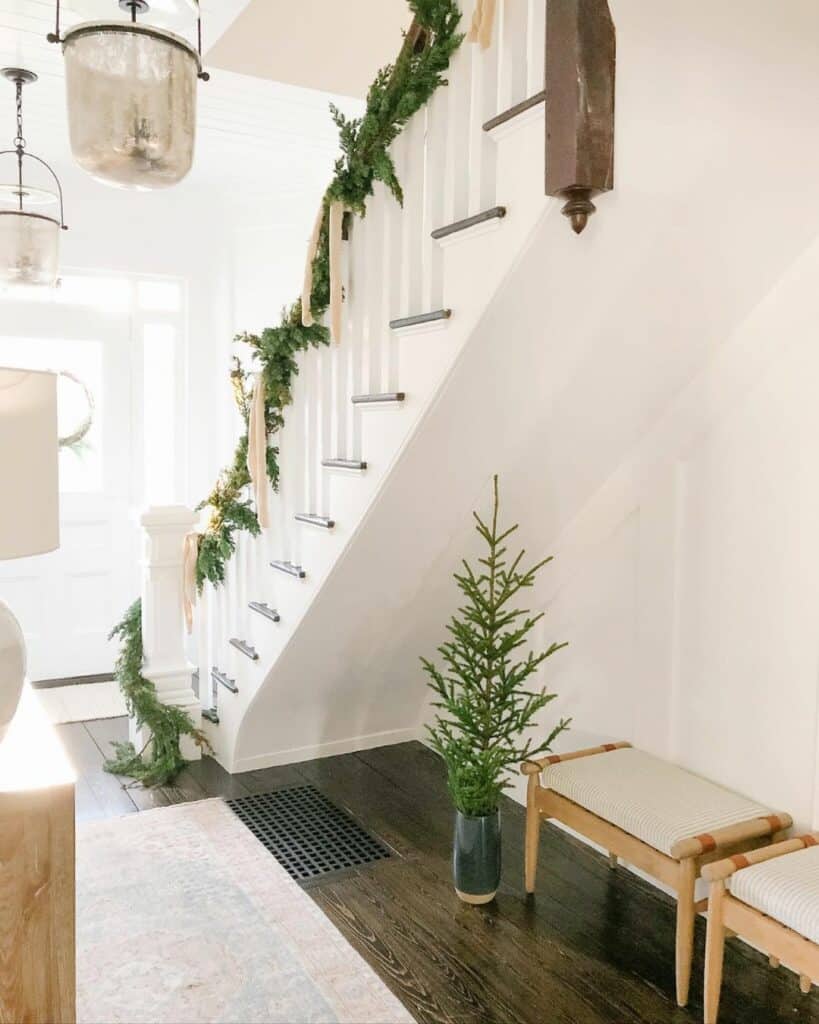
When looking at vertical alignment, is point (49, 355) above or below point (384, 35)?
below

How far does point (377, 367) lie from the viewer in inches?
102

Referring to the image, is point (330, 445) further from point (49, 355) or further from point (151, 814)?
point (49, 355)

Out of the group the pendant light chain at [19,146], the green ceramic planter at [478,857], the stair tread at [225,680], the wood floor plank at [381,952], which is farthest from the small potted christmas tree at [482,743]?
the pendant light chain at [19,146]

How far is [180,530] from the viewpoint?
3.73 meters

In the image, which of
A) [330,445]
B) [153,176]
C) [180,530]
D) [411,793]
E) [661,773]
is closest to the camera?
[153,176]

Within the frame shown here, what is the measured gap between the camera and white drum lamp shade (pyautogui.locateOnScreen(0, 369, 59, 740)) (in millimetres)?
1539

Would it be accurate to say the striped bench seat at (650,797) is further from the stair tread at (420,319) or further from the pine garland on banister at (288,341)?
the pine garland on banister at (288,341)

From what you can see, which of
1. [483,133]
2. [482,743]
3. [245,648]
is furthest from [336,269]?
[245,648]

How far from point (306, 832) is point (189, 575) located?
44.5 inches

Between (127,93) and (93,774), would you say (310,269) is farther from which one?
(93,774)

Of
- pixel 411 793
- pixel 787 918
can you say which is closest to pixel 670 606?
pixel 787 918

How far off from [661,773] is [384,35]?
2.48 meters

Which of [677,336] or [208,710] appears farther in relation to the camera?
[208,710]

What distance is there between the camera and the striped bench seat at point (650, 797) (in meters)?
2.28
